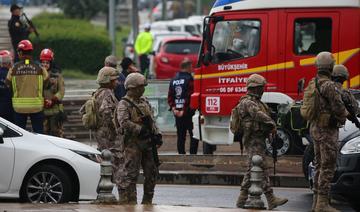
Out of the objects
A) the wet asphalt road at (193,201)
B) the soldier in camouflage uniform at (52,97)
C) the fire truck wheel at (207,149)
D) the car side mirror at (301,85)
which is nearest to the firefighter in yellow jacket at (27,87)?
the soldier in camouflage uniform at (52,97)

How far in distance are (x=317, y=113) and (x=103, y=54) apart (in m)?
20.7

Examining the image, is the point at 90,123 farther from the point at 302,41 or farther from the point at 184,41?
the point at 184,41

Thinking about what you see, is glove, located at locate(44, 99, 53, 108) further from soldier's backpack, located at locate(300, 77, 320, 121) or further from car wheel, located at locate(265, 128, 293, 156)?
soldier's backpack, located at locate(300, 77, 320, 121)

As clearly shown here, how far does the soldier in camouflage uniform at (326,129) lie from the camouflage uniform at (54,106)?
263 inches

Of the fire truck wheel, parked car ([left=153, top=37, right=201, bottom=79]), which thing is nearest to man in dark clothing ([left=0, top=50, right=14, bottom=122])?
the fire truck wheel

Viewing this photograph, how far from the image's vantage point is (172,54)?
34469mm

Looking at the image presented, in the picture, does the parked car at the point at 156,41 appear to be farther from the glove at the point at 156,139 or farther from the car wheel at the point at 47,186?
the glove at the point at 156,139

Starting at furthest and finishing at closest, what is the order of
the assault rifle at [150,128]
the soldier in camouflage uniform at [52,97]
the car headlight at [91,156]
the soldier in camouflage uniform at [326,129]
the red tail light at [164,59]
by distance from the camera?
the red tail light at [164,59] → the soldier in camouflage uniform at [52,97] → the car headlight at [91,156] → the assault rifle at [150,128] → the soldier in camouflage uniform at [326,129]

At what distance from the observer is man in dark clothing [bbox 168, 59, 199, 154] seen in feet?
65.1

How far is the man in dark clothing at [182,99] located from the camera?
65.1ft

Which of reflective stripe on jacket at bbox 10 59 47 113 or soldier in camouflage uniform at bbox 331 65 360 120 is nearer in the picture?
soldier in camouflage uniform at bbox 331 65 360 120

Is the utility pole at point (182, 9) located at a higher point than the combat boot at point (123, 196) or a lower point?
higher

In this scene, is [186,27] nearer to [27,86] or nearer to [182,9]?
[182,9]

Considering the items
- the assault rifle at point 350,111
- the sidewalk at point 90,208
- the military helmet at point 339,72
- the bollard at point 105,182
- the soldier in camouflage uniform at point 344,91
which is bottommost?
the sidewalk at point 90,208
